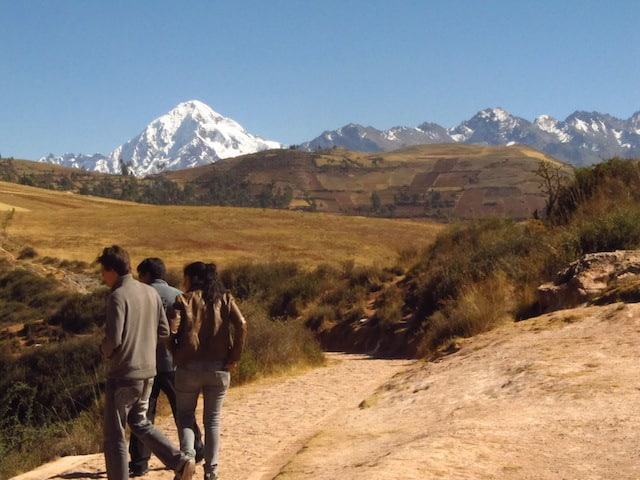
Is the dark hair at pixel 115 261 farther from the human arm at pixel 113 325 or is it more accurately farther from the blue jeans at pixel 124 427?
the blue jeans at pixel 124 427

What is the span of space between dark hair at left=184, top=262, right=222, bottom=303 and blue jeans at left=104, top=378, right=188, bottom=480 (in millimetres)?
822

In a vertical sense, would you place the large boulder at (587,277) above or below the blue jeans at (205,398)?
above

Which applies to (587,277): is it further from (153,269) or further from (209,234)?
(209,234)

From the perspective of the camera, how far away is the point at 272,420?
375 inches

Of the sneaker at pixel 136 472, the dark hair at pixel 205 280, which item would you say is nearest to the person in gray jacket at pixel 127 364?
the dark hair at pixel 205 280

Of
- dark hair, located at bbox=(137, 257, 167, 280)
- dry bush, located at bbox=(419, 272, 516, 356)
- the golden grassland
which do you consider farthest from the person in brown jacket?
the golden grassland

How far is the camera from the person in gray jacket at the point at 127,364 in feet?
19.2

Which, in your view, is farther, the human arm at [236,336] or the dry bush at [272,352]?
the dry bush at [272,352]

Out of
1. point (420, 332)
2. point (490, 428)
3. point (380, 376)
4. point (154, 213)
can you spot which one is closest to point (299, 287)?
point (420, 332)

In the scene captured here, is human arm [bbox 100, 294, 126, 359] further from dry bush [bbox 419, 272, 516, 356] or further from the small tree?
the small tree

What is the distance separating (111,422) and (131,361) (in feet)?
1.60

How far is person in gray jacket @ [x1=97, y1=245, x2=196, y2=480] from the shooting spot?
19.2 feet

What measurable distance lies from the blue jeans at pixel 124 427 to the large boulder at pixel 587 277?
736cm

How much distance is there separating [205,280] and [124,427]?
1.29 metres
